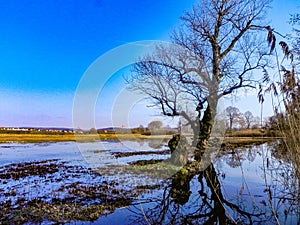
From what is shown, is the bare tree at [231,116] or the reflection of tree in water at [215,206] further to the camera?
the bare tree at [231,116]

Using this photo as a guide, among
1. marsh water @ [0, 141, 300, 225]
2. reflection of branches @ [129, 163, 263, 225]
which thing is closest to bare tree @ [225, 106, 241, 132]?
marsh water @ [0, 141, 300, 225]

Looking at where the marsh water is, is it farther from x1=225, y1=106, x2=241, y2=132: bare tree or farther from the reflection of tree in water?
x1=225, y1=106, x2=241, y2=132: bare tree

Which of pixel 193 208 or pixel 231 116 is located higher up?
pixel 231 116

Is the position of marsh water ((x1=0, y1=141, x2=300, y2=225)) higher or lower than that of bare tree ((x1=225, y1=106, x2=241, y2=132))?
lower

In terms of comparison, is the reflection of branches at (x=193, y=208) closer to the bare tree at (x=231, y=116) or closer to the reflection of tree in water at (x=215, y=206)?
the reflection of tree in water at (x=215, y=206)

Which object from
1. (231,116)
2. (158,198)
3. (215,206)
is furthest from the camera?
(231,116)

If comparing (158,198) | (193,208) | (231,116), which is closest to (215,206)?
(193,208)

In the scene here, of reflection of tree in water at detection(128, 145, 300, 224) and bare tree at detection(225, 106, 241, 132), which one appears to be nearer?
reflection of tree in water at detection(128, 145, 300, 224)

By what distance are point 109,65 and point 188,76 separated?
960cm

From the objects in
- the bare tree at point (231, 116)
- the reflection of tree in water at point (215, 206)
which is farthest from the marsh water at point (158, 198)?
the bare tree at point (231, 116)

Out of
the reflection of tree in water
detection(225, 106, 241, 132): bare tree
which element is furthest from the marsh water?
detection(225, 106, 241, 132): bare tree

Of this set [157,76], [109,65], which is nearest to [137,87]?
[157,76]

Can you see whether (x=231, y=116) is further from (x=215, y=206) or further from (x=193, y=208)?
(x=193, y=208)

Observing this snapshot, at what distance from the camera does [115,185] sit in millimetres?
10266
